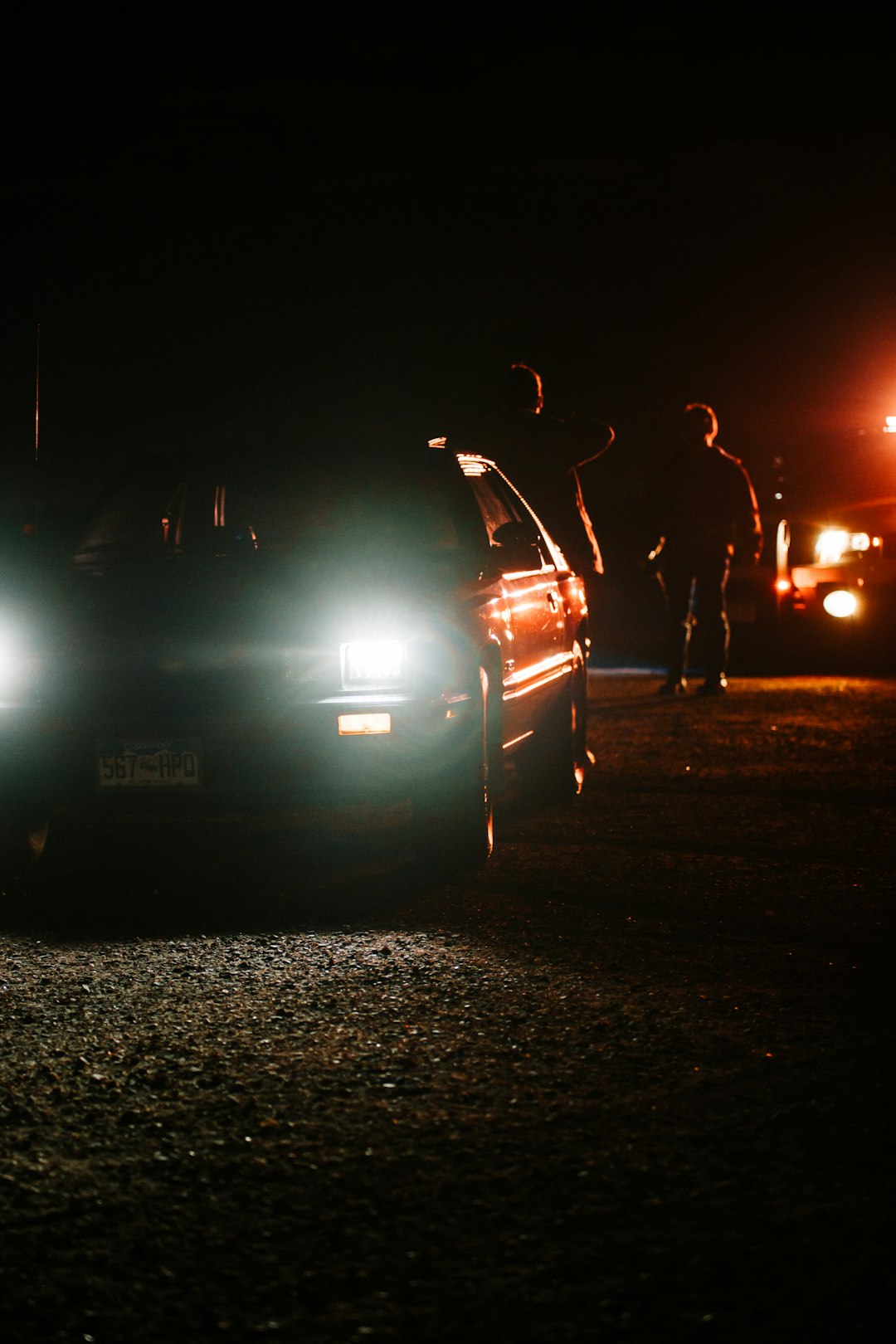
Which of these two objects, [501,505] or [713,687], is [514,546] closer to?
[501,505]

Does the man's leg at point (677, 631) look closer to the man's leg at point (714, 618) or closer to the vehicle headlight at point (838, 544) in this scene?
the man's leg at point (714, 618)

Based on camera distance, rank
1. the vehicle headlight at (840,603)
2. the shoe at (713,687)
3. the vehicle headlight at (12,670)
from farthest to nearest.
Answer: the vehicle headlight at (840,603), the shoe at (713,687), the vehicle headlight at (12,670)

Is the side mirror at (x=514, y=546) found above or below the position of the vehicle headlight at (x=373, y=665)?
above

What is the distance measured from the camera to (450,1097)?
366cm

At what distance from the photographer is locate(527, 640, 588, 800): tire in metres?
8.02

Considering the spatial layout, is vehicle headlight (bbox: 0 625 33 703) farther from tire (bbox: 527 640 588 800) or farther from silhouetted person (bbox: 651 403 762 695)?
silhouetted person (bbox: 651 403 762 695)

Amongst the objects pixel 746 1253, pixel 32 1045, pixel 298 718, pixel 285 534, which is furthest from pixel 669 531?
pixel 746 1253

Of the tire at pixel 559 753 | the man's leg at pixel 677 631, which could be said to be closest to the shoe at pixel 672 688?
the man's leg at pixel 677 631

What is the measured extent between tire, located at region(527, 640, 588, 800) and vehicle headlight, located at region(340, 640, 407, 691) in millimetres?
2100

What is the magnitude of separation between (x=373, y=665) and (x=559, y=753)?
2.43 meters

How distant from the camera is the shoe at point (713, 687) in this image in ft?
43.6

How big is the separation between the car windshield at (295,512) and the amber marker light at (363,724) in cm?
97

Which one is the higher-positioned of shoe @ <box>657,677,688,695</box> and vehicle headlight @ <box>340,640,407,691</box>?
vehicle headlight @ <box>340,640,407,691</box>

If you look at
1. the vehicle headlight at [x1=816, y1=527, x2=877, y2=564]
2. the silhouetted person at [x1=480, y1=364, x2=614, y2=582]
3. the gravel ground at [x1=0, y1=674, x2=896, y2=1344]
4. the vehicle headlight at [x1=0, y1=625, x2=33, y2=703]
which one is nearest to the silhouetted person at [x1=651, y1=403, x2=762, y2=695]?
the vehicle headlight at [x1=816, y1=527, x2=877, y2=564]
